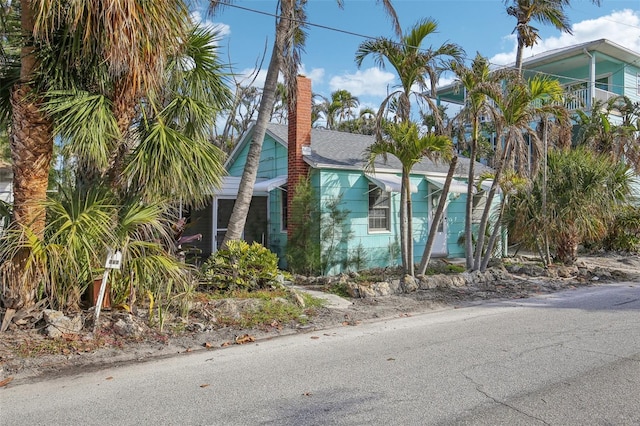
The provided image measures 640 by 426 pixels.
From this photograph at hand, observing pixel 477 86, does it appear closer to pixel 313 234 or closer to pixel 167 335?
pixel 313 234

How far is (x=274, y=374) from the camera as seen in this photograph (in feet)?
16.3

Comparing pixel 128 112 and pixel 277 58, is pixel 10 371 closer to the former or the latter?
pixel 128 112

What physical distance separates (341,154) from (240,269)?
590 cm

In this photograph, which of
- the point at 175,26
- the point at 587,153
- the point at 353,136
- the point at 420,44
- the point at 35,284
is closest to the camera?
the point at 35,284

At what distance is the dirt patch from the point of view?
523cm

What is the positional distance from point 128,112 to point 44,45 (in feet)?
4.32

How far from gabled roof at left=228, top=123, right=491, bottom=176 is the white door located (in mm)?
698

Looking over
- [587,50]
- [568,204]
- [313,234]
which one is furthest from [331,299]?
[587,50]

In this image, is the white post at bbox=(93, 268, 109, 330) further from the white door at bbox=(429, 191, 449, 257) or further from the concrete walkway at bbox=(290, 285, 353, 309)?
the white door at bbox=(429, 191, 449, 257)

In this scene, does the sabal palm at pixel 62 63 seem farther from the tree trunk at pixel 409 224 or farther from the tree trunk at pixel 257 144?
the tree trunk at pixel 409 224

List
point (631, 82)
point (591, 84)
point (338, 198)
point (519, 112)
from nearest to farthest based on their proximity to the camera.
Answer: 1. point (519, 112)
2. point (338, 198)
3. point (591, 84)
4. point (631, 82)

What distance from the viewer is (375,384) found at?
4605 millimetres

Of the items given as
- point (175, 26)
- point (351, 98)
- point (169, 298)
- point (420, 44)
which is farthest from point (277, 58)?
point (351, 98)

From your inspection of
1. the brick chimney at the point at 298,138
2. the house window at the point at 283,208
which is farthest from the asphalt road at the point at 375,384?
the house window at the point at 283,208
